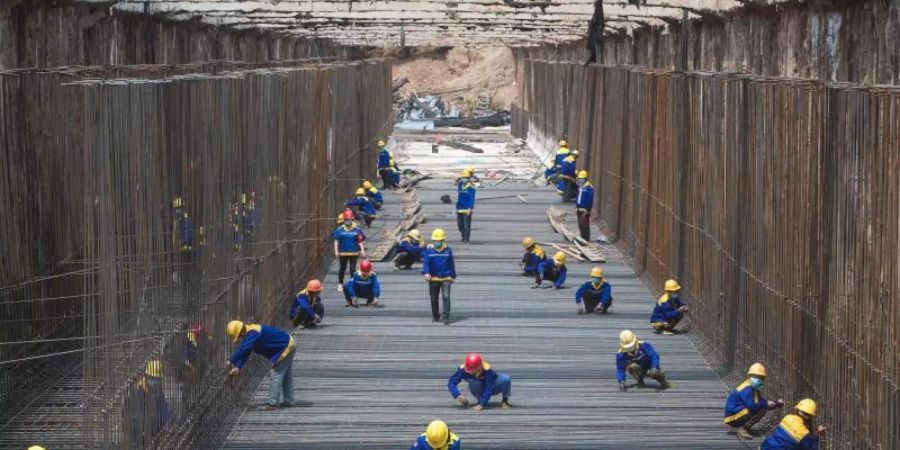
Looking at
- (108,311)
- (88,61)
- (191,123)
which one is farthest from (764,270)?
(88,61)

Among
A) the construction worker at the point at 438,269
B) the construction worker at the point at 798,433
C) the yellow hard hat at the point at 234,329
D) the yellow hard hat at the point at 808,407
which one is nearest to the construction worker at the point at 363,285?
the construction worker at the point at 438,269

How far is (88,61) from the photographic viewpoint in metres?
25.6

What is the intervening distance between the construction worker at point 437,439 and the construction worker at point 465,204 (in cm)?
1592

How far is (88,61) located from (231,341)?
914 centimetres

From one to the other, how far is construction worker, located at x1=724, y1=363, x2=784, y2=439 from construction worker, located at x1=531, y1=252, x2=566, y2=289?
9.65 m

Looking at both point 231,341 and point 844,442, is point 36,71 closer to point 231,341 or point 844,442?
point 231,341

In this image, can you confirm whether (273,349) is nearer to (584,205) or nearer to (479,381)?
(479,381)

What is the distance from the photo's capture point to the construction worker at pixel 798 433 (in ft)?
46.0

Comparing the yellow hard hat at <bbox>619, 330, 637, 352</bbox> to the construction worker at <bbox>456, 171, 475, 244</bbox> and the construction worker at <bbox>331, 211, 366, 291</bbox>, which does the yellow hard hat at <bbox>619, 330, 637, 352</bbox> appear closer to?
the construction worker at <bbox>331, 211, 366, 291</bbox>

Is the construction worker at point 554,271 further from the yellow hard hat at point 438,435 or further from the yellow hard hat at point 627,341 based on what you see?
the yellow hard hat at point 438,435

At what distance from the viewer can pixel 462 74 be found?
8950 cm

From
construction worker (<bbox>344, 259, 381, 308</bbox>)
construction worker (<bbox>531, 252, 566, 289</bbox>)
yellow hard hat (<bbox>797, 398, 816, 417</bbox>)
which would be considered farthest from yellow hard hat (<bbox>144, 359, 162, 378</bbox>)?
construction worker (<bbox>531, 252, 566, 289</bbox>)

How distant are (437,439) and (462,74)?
7615cm

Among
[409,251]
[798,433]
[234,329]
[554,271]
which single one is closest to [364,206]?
[409,251]
